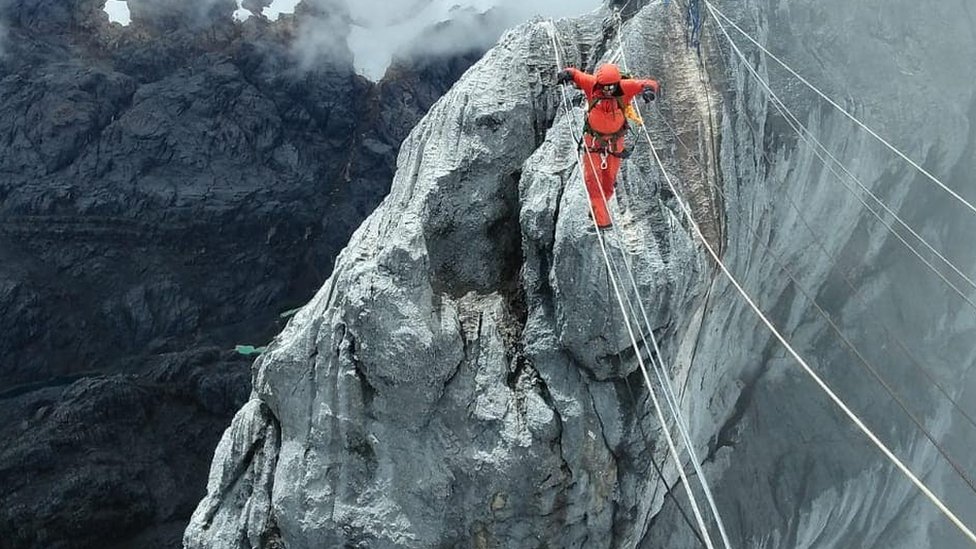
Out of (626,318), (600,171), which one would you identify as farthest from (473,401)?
(600,171)

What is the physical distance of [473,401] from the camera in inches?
403

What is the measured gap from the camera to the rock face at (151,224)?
26.0 meters

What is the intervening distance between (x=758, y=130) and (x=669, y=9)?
9.55ft

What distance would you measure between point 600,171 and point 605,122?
0.67 m

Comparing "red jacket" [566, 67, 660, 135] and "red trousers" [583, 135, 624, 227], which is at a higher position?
"red jacket" [566, 67, 660, 135]

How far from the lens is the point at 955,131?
14.6 metres

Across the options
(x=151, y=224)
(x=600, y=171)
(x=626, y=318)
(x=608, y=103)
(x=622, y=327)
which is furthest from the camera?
(x=151, y=224)

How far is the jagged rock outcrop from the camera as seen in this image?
9.98m

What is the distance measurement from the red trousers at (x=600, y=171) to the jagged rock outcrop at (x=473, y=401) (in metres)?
0.24

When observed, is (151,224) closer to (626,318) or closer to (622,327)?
(622,327)

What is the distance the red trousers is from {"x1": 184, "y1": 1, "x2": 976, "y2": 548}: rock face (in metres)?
0.24

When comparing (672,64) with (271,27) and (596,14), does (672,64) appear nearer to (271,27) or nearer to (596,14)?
(596,14)

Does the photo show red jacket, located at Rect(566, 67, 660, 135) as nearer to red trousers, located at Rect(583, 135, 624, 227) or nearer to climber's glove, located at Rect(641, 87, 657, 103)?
climber's glove, located at Rect(641, 87, 657, 103)

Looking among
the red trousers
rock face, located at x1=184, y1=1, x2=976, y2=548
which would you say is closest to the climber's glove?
the red trousers
